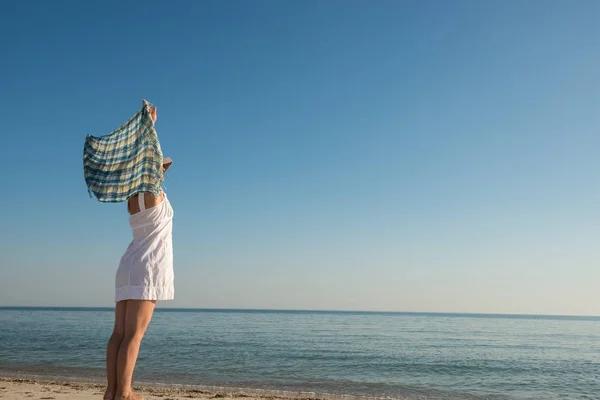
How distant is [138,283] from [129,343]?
349 millimetres

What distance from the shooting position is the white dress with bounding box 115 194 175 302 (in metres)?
3.11

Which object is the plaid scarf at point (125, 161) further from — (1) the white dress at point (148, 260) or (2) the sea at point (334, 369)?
(2) the sea at point (334, 369)

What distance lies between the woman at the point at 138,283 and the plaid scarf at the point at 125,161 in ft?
0.36

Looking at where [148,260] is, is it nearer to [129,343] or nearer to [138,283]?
[138,283]

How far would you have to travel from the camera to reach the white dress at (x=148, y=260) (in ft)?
10.2

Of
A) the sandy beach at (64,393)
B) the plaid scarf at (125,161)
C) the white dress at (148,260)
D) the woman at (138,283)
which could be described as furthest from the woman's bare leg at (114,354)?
the sandy beach at (64,393)

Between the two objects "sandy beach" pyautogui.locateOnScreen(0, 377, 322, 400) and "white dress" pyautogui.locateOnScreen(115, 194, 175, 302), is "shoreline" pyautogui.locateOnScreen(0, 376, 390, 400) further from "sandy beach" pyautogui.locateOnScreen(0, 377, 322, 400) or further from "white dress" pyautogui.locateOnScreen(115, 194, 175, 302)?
"white dress" pyautogui.locateOnScreen(115, 194, 175, 302)

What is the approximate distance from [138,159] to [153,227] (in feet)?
1.44

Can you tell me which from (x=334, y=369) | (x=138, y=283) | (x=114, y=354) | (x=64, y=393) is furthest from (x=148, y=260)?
(x=334, y=369)

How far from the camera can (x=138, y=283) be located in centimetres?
311

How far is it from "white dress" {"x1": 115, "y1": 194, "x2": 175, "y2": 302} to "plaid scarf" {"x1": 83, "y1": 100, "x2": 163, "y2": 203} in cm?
12

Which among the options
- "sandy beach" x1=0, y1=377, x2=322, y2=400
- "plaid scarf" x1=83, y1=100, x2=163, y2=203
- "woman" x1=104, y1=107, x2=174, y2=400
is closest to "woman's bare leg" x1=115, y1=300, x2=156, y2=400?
"woman" x1=104, y1=107, x2=174, y2=400

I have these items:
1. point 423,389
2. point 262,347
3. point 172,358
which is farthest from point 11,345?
point 423,389

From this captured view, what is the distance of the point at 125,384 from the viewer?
305cm
